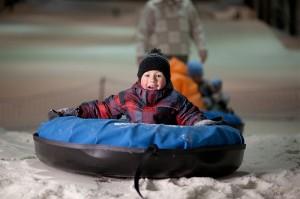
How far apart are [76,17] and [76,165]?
23460mm

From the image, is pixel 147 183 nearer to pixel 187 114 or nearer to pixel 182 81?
pixel 187 114

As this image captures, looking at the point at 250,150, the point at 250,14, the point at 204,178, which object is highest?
the point at 204,178

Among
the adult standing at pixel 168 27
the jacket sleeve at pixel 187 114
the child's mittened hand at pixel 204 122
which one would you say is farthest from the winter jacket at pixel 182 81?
the child's mittened hand at pixel 204 122

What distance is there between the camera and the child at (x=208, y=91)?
26.8 feet

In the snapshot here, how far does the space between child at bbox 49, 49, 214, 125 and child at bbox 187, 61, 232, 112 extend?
330 cm

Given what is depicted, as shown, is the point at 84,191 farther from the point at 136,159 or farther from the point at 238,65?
the point at 238,65

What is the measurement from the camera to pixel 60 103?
9.64m

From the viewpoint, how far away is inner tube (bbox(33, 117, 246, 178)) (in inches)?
166

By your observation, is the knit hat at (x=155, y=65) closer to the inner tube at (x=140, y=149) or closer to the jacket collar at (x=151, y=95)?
the jacket collar at (x=151, y=95)

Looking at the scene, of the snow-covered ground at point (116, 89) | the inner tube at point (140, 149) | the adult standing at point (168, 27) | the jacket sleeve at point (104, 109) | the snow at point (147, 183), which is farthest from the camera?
the adult standing at point (168, 27)

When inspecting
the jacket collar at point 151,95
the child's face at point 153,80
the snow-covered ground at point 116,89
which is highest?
the child's face at point 153,80

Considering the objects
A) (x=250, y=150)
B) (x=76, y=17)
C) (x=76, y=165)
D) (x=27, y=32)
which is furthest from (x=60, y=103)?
(x=76, y=17)

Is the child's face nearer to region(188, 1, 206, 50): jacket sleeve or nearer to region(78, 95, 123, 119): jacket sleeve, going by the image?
region(78, 95, 123, 119): jacket sleeve

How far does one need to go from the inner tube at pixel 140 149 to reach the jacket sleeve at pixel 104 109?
42cm
